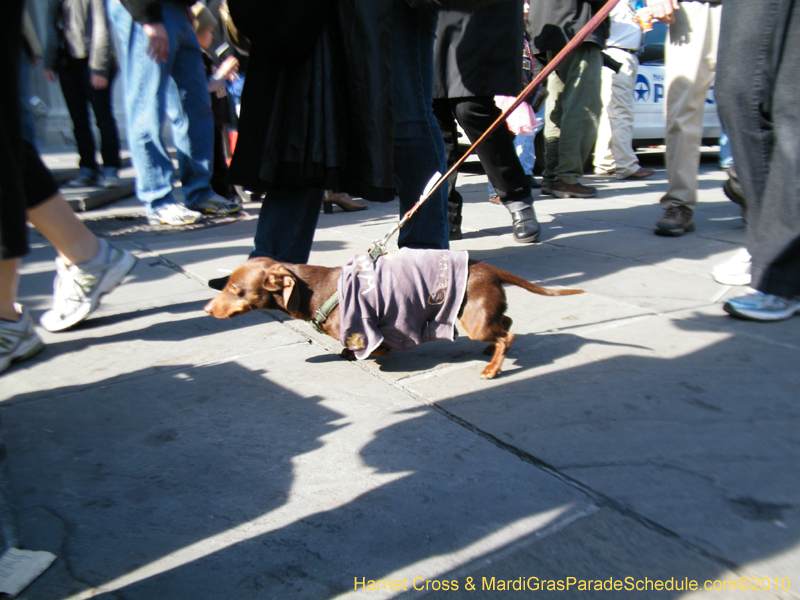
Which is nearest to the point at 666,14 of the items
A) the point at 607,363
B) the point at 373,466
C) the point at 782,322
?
the point at 782,322

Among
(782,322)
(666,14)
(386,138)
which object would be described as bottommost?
(782,322)

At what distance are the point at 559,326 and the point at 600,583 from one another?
168 centimetres

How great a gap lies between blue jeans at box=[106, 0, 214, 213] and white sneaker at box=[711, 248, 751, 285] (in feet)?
13.3

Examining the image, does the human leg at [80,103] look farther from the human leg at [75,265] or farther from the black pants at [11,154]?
the black pants at [11,154]

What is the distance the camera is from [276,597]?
1.36 m

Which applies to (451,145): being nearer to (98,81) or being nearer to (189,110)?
(189,110)

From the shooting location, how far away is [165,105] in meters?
5.10

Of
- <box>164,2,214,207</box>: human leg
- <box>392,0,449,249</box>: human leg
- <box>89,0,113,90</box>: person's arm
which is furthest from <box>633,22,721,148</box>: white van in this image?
<box>89,0,113,90</box>: person's arm

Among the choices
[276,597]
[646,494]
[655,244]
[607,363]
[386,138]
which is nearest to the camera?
[276,597]

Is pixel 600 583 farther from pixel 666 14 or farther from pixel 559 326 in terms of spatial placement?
pixel 666 14

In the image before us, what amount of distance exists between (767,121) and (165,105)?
426 cm

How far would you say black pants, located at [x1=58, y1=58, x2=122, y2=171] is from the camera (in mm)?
7352

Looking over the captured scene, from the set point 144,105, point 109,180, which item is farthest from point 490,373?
point 109,180

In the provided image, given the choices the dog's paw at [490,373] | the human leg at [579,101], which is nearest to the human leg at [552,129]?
the human leg at [579,101]
